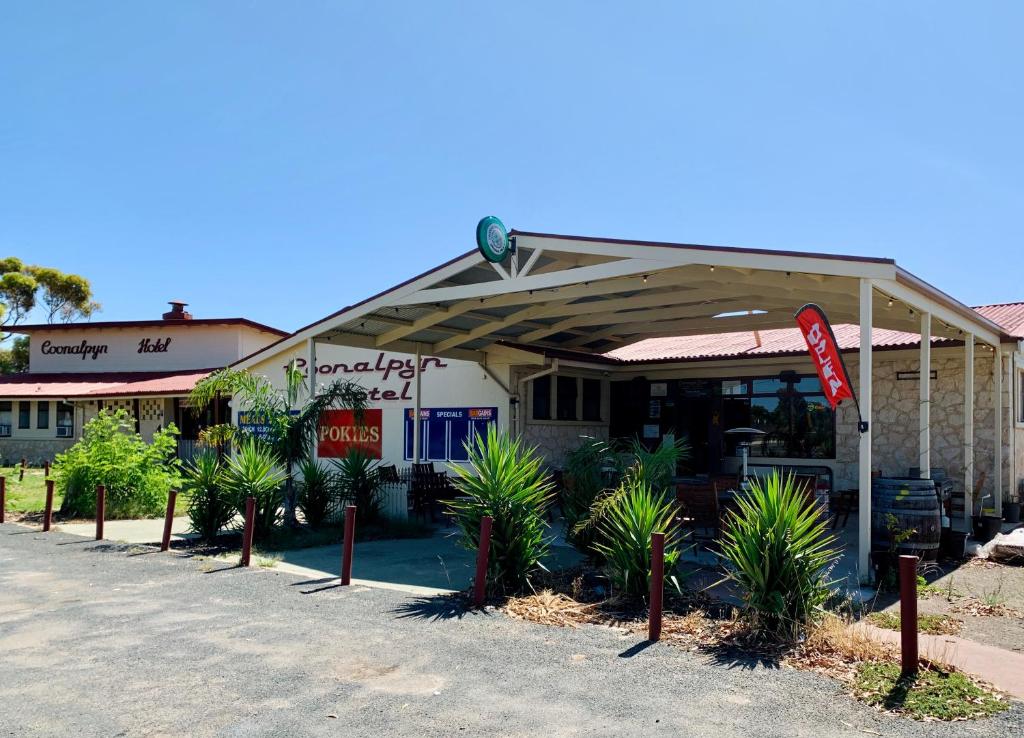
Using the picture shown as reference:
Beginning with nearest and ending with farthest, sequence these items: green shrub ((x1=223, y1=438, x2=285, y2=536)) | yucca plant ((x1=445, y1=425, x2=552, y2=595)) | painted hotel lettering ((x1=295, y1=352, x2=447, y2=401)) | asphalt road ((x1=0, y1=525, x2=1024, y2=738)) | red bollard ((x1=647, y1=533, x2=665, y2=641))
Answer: asphalt road ((x1=0, y1=525, x2=1024, y2=738))
red bollard ((x1=647, y1=533, x2=665, y2=641))
yucca plant ((x1=445, y1=425, x2=552, y2=595))
green shrub ((x1=223, y1=438, x2=285, y2=536))
painted hotel lettering ((x1=295, y1=352, x2=447, y2=401))

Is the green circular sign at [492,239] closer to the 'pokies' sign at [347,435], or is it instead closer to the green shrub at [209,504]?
the green shrub at [209,504]

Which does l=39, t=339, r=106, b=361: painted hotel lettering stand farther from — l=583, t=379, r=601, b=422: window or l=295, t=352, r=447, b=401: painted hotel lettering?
l=583, t=379, r=601, b=422: window

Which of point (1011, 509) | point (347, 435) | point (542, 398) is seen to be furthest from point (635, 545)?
point (347, 435)

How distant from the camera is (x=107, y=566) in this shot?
1015cm

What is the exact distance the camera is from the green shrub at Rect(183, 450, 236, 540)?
1204 cm

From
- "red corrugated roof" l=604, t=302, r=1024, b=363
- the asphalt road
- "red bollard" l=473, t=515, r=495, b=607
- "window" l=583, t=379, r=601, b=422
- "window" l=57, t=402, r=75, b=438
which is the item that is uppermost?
"red corrugated roof" l=604, t=302, r=1024, b=363

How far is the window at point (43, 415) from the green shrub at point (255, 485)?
2111 cm

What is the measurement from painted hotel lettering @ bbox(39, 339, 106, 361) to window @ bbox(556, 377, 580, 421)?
2155cm

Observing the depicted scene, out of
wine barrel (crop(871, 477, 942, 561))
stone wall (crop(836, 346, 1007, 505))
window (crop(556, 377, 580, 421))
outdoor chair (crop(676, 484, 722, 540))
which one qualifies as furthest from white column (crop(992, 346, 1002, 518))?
window (crop(556, 377, 580, 421))

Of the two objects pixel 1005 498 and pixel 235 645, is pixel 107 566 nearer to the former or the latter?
pixel 235 645

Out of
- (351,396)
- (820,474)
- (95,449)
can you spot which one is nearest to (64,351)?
(95,449)

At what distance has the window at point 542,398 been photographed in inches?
666

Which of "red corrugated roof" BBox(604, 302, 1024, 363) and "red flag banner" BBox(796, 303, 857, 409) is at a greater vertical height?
"red corrugated roof" BBox(604, 302, 1024, 363)

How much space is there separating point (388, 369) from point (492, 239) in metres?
9.24
